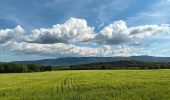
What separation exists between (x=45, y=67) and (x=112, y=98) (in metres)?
130

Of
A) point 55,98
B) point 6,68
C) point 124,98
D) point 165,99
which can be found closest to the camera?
point 165,99

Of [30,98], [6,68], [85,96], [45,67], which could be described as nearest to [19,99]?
[30,98]

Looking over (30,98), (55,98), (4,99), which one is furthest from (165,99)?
(4,99)

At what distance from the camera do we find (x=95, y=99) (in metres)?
19.8

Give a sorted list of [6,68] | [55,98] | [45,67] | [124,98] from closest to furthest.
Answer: [124,98]
[55,98]
[6,68]
[45,67]

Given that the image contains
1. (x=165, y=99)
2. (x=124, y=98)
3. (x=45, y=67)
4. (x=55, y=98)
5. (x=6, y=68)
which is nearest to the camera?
(x=165, y=99)

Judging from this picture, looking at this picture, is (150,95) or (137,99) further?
(150,95)

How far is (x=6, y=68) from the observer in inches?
5153

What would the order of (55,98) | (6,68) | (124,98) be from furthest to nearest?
(6,68), (55,98), (124,98)

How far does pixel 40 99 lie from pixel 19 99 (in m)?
1.65

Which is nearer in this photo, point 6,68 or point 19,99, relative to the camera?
point 19,99

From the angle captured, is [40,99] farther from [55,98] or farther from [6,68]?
[6,68]

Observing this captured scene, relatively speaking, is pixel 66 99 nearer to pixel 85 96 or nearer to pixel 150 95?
pixel 85 96

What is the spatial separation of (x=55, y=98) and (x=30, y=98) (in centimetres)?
209
